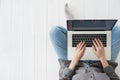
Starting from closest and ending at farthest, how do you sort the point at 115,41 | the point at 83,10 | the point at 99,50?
the point at 99,50 → the point at 115,41 → the point at 83,10

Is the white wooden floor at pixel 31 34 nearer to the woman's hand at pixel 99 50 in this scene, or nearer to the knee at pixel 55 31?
the knee at pixel 55 31

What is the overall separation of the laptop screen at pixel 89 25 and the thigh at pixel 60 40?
122 millimetres

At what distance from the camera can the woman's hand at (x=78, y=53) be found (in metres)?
1.68

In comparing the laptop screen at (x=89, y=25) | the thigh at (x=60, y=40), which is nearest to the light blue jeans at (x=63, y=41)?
the thigh at (x=60, y=40)

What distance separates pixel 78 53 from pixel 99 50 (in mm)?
143

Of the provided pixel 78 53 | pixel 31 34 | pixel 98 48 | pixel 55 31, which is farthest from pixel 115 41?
pixel 31 34

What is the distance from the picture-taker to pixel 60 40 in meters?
1.82

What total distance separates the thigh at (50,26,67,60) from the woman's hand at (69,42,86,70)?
14 cm

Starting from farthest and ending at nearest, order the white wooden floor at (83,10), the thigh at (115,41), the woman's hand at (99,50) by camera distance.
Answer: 1. the white wooden floor at (83,10)
2. the thigh at (115,41)
3. the woman's hand at (99,50)

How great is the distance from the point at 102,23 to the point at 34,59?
627 millimetres

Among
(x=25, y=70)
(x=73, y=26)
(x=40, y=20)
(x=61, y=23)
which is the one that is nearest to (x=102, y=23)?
(x=73, y=26)

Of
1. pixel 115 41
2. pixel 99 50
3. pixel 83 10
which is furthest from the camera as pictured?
pixel 83 10

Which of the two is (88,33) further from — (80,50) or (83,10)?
(83,10)

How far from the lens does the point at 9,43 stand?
2010 mm
